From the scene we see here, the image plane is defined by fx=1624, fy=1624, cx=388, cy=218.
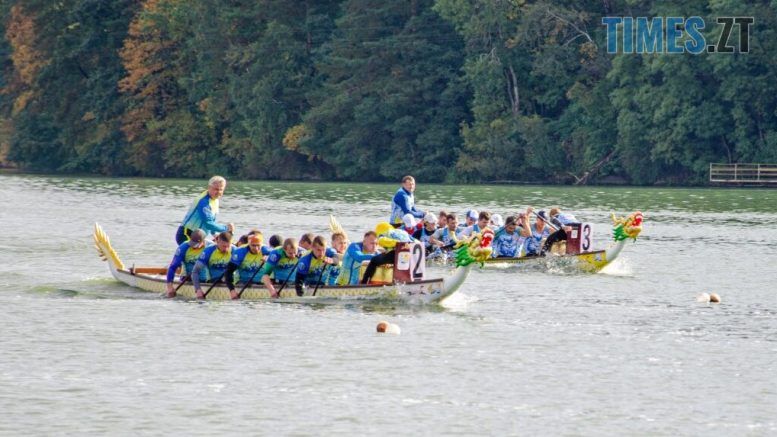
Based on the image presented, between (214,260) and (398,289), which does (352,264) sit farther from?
(214,260)

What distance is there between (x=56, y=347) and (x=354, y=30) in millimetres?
74326

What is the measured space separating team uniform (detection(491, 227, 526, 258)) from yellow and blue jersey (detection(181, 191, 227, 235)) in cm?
857

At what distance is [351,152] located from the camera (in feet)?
321

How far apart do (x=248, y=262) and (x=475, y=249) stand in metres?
4.44

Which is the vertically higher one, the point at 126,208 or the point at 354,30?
the point at 354,30

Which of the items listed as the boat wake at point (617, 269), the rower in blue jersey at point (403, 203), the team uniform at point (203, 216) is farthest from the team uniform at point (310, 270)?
the boat wake at point (617, 269)

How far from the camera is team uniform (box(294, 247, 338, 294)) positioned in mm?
28156

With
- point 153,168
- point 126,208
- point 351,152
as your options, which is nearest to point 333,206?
point 126,208

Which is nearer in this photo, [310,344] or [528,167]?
[310,344]

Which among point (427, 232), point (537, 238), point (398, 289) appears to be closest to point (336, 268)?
point (398, 289)

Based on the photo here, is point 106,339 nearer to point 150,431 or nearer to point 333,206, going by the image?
point 150,431

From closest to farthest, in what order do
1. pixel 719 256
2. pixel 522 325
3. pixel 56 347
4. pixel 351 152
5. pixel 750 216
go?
1. pixel 56 347
2. pixel 522 325
3. pixel 719 256
4. pixel 750 216
5. pixel 351 152

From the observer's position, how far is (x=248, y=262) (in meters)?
28.7

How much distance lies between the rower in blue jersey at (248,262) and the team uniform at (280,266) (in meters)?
0.28
